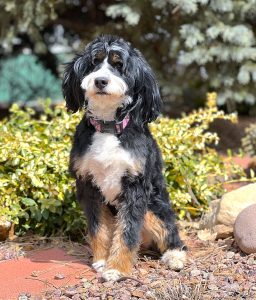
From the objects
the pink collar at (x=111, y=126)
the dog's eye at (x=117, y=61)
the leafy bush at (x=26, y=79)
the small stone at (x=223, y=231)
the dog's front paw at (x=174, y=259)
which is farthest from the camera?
the leafy bush at (x=26, y=79)

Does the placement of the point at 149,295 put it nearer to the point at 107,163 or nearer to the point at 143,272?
the point at 143,272

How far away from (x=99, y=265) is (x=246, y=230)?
1.05m

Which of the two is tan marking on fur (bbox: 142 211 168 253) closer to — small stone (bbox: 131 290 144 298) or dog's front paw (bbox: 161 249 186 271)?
dog's front paw (bbox: 161 249 186 271)

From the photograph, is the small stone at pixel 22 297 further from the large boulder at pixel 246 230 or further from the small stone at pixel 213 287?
the large boulder at pixel 246 230

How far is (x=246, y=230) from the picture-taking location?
4090mm

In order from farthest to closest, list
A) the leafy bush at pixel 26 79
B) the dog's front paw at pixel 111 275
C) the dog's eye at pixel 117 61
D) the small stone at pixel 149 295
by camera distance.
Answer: the leafy bush at pixel 26 79
the dog's front paw at pixel 111 275
the dog's eye at pixel 117 61
the small stone at pixel 149 295

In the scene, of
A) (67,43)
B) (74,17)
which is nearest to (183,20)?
(74,17)

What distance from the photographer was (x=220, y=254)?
164 inches

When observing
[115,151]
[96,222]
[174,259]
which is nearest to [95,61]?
[115,151]

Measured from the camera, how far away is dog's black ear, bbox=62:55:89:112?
3611mm

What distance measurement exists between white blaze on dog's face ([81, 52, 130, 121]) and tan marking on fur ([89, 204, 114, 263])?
0.62m

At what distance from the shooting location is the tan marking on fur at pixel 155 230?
392cm

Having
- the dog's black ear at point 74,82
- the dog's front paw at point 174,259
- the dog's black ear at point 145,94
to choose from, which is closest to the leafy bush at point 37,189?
the dog's front paw at point 174,259

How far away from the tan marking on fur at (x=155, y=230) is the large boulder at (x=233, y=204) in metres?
0.75
